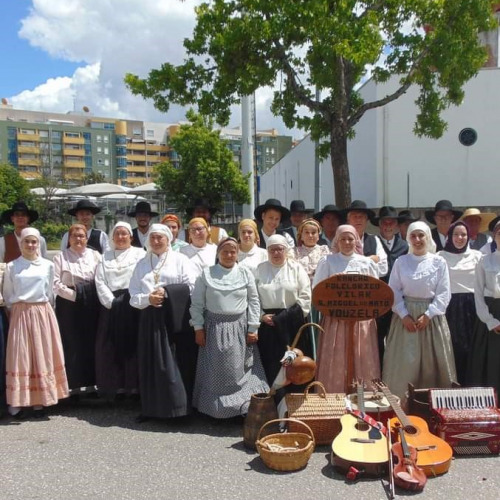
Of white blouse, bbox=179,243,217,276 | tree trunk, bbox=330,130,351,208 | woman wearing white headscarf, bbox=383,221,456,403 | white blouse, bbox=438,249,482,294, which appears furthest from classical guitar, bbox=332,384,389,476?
tree trunk, bbox=330,130,351,208

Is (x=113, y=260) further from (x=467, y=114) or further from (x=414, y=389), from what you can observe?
(x=467, y=114)

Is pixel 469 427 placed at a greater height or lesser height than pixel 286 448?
greater

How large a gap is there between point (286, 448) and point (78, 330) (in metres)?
2.59

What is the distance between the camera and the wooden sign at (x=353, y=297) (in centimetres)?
478

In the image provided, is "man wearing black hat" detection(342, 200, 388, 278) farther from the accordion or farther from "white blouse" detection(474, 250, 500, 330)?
the accordion

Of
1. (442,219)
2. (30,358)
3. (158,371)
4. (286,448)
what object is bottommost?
(286,448)

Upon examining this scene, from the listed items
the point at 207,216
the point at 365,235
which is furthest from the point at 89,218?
→ the point at 365,235

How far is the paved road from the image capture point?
3.82 meters

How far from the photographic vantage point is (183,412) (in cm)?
511

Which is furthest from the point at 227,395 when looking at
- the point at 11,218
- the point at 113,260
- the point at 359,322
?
the point at 11,218

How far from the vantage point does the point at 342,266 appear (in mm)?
5238

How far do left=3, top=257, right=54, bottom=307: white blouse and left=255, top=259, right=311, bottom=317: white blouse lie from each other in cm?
208

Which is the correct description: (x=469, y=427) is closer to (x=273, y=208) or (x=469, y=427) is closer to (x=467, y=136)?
(x=273, y=208)

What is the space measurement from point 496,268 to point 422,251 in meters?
0.68
